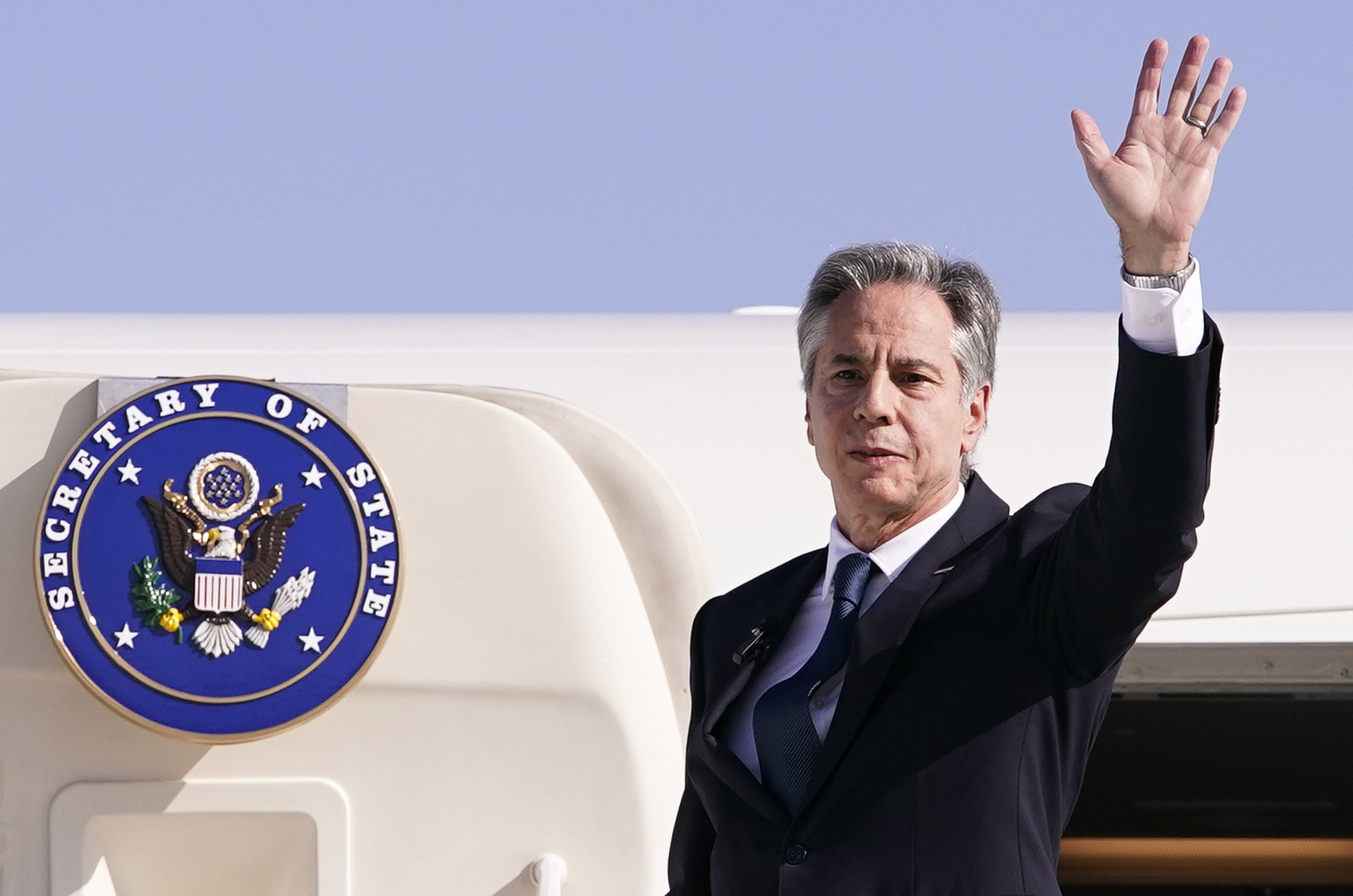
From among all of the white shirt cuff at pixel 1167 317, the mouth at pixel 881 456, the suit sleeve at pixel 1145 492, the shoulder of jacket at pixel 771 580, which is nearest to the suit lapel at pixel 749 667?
the shoulder of jacket at pixel 771 580

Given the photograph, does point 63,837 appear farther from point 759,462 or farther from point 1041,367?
point 1041,367

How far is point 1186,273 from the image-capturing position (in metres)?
1.62

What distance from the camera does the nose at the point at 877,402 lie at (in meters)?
1.85

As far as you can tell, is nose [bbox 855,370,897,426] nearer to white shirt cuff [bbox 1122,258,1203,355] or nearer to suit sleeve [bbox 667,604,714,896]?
white shirt cuff [bbox 1122,258,1203,355]

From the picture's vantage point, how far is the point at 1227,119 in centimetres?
168

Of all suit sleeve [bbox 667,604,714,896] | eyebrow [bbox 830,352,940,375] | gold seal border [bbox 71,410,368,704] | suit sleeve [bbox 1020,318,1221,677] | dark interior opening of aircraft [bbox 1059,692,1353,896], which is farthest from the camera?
dark interior opening of aircraft [bbox 1059,692,1353,896]

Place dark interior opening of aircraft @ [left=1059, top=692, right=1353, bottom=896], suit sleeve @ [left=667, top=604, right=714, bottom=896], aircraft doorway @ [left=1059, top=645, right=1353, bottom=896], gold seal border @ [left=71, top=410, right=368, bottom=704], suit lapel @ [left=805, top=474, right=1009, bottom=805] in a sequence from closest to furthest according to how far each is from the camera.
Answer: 1. suit lapel @ [left=805, top=474, right=1009, bottom=805]
2. suit sleeve @ [left=667, top=604, right=714, bottom=896]
3. gold seal border @ [left=71, top=410, right=368, bottom=704]
4. aircraft doorway @ [left=1059, top=645, right=1353, bottom=896]
5. dark interior opening of aircraft @ [left=1059, top=692, right=1353, bottom=896]

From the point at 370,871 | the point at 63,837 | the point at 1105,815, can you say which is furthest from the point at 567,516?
the point at 1105,815

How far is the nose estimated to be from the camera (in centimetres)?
185

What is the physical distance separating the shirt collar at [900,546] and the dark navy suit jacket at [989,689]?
0.02 meters

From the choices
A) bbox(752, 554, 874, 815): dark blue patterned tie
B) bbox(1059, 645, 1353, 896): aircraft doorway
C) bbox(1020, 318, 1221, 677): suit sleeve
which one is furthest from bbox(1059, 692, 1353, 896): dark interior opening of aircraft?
bbox(1020, 318, 1221, 677): suit sleeve

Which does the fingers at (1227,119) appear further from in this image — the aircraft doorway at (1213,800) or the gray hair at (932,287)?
the aircraft doorway at (1213,800)

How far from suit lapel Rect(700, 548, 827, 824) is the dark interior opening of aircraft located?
2559mm

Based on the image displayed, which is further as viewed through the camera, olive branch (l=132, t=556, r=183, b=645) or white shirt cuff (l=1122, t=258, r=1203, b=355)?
olive branch (l=132, t=556, r=183, b=645)
